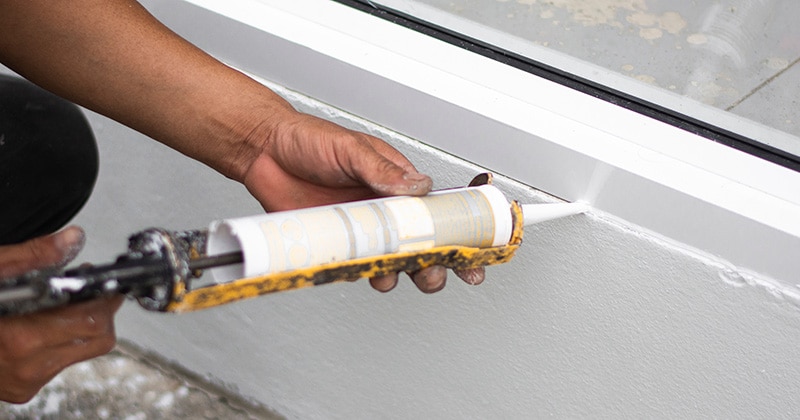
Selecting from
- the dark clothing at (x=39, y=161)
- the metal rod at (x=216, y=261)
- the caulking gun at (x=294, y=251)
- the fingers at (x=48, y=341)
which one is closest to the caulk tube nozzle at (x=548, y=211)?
the caulking gun at (x=294, y=251)

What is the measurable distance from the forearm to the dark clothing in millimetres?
100

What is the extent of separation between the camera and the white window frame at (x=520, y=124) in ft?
2.44

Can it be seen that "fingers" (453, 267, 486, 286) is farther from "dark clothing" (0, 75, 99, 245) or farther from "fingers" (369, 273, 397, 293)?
"dark clothing" (0, 75, 99, 245)

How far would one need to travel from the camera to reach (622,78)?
91cm

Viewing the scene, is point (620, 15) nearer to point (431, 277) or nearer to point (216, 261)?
point (431, 277)

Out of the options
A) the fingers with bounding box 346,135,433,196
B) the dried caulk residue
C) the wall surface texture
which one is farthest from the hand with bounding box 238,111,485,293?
the dried caulk residue

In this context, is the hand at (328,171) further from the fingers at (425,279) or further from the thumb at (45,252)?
the thumb at (45,252)

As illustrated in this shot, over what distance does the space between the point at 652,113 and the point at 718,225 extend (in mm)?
158

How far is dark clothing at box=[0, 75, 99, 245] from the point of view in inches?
35.8

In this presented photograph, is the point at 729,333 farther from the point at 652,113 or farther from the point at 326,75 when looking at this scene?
the point at 326,75

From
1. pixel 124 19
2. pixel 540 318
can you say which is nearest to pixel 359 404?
pixel 540 318

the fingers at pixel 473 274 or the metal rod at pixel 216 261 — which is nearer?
the metal rod at pixel 216 261

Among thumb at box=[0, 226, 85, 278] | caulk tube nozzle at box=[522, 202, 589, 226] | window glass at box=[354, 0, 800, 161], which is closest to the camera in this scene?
thumb at box=[0, 226, 85, 278]

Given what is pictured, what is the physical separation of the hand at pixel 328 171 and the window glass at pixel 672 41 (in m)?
0.24
